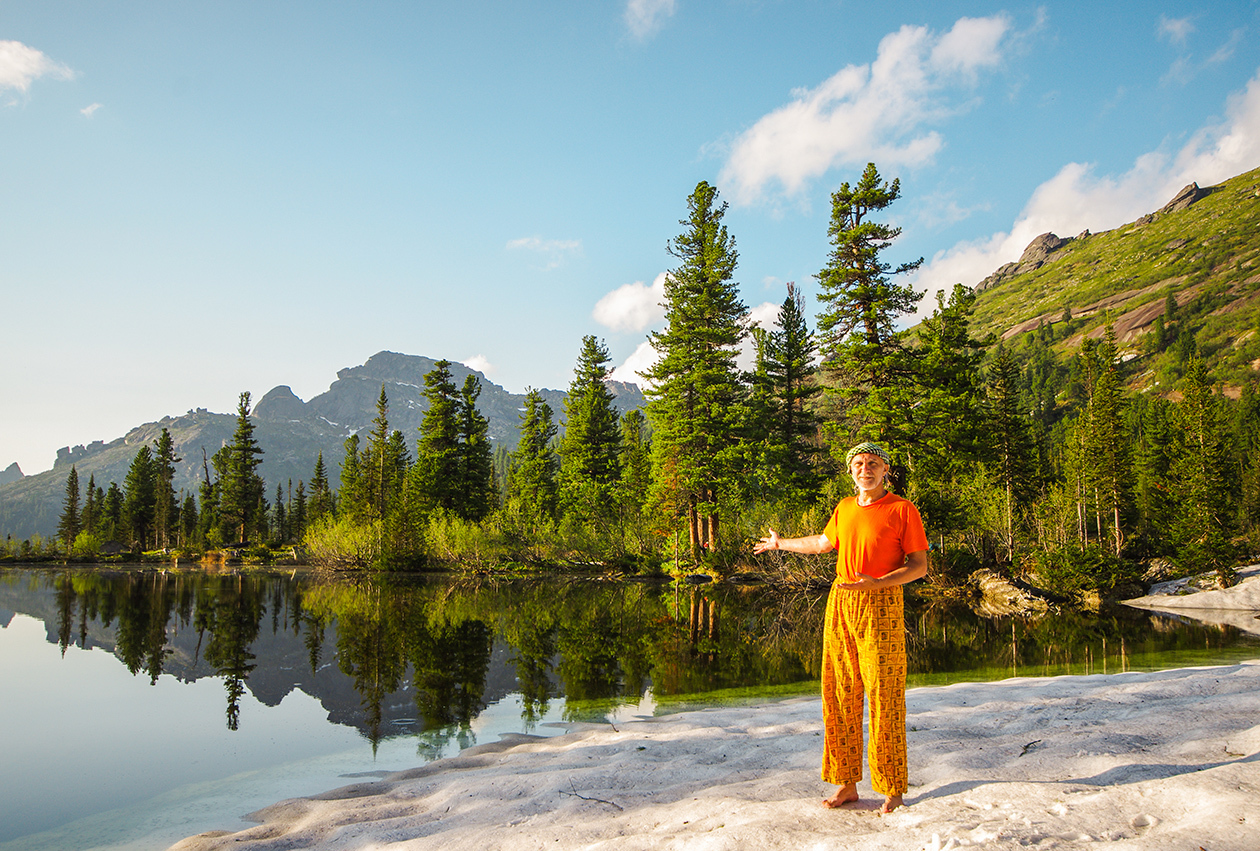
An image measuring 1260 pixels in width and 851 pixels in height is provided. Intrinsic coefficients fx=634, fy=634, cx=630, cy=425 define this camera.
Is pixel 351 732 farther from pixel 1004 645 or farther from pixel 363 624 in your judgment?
pixel 1004 645

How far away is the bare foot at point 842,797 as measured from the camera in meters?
3.93

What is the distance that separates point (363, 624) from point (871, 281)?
2143 cm

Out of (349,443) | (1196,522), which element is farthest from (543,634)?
(349,443)

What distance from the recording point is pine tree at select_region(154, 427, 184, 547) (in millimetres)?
59719

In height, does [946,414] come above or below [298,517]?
above

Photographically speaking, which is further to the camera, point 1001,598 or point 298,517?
point 298,517

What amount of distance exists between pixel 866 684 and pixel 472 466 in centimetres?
4632

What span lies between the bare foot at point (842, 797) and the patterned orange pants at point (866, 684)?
1.6 inches

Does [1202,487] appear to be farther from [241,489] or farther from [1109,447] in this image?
[241,489]

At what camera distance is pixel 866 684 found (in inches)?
157

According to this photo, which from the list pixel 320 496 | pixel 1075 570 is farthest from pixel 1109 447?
pixel 320 496

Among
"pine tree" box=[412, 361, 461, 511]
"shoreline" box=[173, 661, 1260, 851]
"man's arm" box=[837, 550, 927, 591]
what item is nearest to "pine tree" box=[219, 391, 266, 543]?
"pine tree" box=[412, 361, 461, 511]

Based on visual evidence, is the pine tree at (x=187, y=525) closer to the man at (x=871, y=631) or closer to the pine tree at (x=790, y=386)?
the pine tree at (x=790, y=386)

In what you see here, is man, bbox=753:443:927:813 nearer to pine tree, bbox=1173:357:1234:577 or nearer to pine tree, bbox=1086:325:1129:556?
pine tree, bbox=1173:357:1234:577
